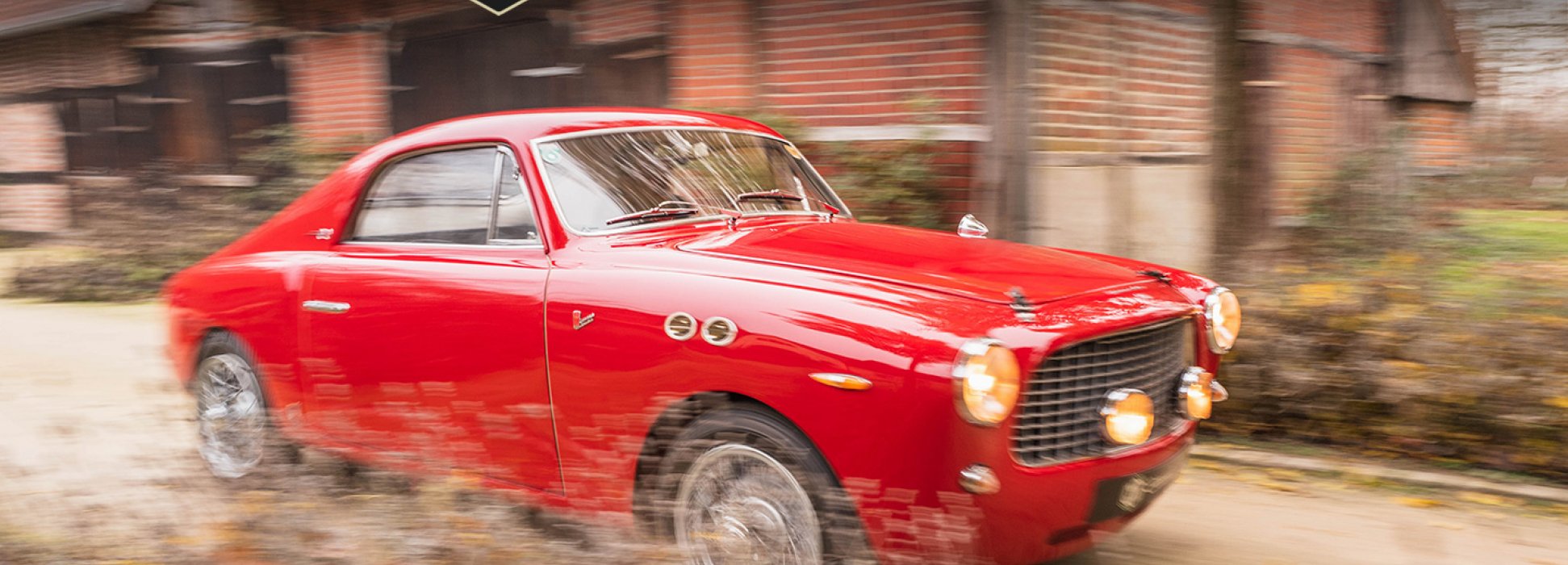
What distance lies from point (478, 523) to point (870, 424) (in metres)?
0.93

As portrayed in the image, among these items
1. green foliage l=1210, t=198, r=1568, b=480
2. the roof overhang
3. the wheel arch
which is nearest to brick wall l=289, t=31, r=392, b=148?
the roof overhang

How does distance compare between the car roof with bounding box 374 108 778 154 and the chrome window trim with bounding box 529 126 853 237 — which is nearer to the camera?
the chrome window trim with bounding box 529 126 853 237

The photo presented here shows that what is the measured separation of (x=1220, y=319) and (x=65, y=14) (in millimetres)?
14533

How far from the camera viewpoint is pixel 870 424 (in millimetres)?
2988

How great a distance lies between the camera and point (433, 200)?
4309mm

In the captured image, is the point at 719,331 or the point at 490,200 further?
the point at 490,200

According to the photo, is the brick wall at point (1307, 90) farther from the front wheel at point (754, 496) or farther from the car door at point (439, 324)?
the front wheel at point (754, 496)

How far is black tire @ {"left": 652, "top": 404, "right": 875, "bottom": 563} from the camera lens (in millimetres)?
3066

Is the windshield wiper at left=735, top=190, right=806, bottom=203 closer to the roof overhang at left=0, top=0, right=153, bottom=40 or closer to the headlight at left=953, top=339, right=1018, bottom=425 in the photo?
the headlight at left=953, top=339, right=1018, bottom=425

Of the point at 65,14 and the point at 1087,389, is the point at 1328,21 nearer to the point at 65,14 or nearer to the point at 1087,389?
the point at 1087,389

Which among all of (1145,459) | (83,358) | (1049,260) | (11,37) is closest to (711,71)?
(83,358)

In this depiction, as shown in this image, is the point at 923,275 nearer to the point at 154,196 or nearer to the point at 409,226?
the point at 409,226

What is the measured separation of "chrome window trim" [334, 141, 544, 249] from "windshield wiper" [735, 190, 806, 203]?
0.75 metres

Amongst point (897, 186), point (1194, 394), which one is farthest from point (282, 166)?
point (1194, 394)
